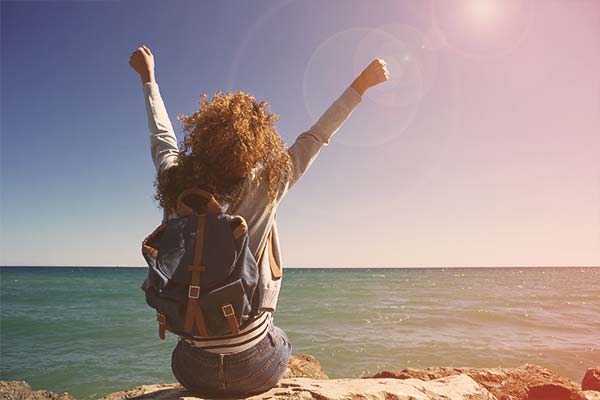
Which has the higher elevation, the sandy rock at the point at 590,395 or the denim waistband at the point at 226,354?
the denim waistband at the point at 226,354

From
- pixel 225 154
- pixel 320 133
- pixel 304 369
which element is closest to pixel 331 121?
pixel 320 133

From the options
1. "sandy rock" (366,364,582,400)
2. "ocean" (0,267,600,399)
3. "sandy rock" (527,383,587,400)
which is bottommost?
"ocean" (0,267,600,399)

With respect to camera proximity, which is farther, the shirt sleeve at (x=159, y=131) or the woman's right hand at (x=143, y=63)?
the woman's right hand at (x=143, y=63)

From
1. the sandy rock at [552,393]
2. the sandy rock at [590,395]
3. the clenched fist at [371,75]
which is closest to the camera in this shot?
the clenched fist at [371,75]

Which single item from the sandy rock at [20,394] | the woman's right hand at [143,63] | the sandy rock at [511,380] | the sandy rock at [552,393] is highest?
the woman's right hand at [143,63]

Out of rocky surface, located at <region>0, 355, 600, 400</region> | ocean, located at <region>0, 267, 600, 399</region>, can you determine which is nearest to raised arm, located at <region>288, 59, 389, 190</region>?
rocky surface, located at <region>0, 355, 600, 400</region>

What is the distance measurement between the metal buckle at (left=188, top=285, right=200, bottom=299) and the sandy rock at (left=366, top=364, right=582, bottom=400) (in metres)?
3.08

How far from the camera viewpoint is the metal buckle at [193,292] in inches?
61.1

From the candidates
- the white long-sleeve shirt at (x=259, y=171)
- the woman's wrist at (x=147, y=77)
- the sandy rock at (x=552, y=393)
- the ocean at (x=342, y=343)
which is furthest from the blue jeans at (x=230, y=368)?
the ocean at (x=342, y=343)

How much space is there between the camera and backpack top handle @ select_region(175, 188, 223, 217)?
1.69 m

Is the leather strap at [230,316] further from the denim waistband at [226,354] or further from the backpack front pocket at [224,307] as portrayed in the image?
the denim waistband at [226,354]

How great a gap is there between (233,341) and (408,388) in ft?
4.38

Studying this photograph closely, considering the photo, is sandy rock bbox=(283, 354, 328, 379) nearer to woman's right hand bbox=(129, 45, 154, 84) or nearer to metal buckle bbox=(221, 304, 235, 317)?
metal buckle bbox=(221, 304, 235, 317)

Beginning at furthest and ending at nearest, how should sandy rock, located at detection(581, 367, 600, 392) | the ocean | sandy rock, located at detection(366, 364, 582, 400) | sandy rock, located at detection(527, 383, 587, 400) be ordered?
the ocean < sandy rock, located at detection(581, 367, 600, 392) < sandy rock, located at detection(366, 364, 582, 400) < sandy rock, located at detection(527, 383, 587, 400)
